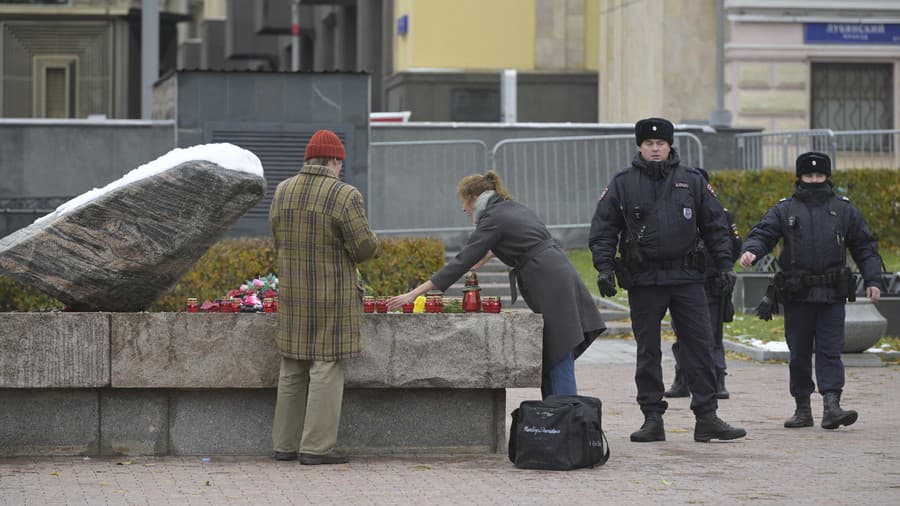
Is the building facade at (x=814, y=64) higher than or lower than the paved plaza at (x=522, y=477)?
higher

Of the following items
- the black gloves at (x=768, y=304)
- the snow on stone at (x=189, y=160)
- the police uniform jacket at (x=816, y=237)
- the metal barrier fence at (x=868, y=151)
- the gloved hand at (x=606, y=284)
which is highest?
the metal barrier fence at (x=868, y=151)

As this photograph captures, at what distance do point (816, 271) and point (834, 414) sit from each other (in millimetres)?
921

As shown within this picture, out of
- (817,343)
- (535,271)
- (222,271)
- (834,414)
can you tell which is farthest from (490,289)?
(535,271)

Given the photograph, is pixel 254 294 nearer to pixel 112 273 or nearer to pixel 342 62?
pixel 112 273

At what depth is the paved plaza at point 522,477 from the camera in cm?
848

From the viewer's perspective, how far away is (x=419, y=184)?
22781 millimetres

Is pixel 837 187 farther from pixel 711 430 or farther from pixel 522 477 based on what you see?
pixel 522 477

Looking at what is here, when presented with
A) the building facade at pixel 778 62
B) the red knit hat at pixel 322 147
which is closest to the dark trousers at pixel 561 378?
the red knit hat at pixel 322 147

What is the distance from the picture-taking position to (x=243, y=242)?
16.7 m

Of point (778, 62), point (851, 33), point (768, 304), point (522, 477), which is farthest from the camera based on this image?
point (851, 33)

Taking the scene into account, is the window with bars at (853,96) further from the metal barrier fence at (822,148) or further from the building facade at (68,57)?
the building facade at (68,57)

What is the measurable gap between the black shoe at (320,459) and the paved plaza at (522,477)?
0.15 ft

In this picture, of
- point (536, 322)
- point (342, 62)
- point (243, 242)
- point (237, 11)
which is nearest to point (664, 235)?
point (536, 322)

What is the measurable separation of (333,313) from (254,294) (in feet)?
4.56
